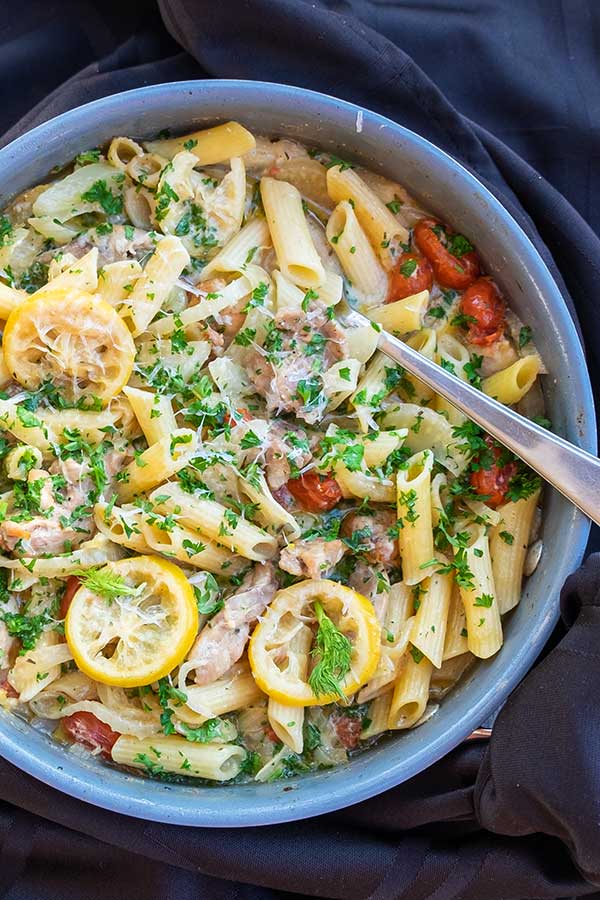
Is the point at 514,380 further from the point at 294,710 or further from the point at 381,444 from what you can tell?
the point at 294,710

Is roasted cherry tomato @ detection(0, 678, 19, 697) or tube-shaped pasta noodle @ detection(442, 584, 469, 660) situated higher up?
roasted cherry tomato @ detection(0, 678, 19, 697)

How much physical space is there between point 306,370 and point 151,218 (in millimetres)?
645

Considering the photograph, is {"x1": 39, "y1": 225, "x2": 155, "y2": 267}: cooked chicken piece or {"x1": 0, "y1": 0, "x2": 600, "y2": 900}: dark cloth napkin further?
Answer: {"x1": 39, "y1": 225, "x2": 155, "y2": 267}: cooked chicken piece

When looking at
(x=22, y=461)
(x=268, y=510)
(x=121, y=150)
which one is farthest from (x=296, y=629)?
(x=121, y=150)

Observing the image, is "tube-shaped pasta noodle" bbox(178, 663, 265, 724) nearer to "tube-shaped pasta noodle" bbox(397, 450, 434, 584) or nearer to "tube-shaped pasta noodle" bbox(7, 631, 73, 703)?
"tube-shaped pasta noodle" bbox(7, 631, 73, 703)

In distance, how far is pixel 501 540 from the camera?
10.3 feet

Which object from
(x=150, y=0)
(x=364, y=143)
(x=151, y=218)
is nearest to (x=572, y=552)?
(x=364, y=143)

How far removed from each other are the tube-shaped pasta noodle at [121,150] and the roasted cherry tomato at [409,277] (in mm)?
818

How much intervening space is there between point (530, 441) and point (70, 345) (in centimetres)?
125

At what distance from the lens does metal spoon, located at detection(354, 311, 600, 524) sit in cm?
290

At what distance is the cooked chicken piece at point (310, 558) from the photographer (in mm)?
2977

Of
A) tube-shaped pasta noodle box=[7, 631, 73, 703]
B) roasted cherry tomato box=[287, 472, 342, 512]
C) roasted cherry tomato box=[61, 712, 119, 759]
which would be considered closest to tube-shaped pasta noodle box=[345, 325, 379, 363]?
roasted cherry tomato box=[287, 472, 342, 512]

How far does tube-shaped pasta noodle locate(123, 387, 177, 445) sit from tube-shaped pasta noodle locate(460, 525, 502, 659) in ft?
2.89

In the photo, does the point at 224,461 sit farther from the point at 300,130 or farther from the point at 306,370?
the point at 300,130
